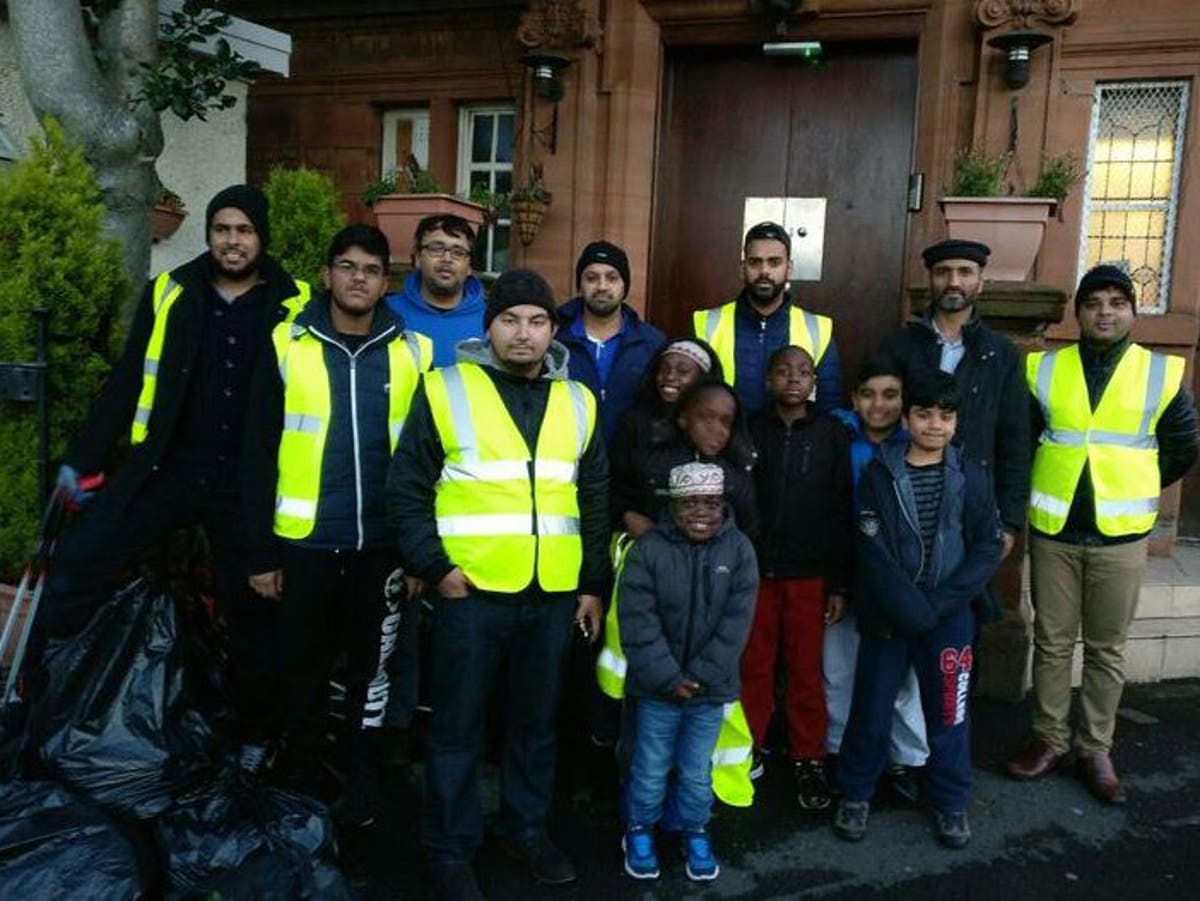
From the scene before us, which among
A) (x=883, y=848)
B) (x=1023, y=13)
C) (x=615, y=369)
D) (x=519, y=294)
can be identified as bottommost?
(x=883, y=848)

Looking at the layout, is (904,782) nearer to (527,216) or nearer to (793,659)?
(793,659)

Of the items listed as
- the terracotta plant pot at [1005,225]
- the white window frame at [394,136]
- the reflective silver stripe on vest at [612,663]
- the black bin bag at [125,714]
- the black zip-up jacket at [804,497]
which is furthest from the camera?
the white window frame at [394,136]

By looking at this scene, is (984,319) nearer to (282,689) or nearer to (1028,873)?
(1028,873)

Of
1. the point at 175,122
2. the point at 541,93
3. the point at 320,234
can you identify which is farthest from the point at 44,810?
the point at 541,93

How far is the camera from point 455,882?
3.14 m

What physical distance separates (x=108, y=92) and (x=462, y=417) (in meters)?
2.71

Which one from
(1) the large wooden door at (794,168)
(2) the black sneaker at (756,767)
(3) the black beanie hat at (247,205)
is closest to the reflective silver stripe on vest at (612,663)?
(2) the black sneaker at (756,767)

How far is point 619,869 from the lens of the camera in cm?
342

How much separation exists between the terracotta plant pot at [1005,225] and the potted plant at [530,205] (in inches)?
108

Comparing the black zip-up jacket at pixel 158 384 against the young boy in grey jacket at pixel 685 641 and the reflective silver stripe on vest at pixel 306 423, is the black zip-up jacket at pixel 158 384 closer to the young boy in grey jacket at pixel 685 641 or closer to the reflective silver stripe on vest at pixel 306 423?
the reflective silver stripe on vest at pixel 306 423

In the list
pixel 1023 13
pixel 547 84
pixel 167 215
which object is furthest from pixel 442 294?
pixel 1023 13

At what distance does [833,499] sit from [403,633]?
1.67 m

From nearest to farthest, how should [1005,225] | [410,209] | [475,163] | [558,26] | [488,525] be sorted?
[488,525], [1005,225], [410,209], [558,26], [475,163]

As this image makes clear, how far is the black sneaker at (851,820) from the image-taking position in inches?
144
